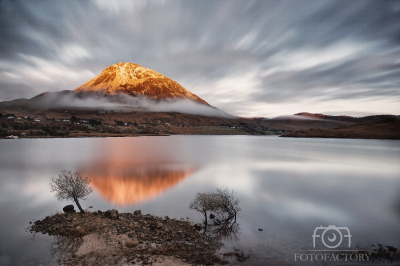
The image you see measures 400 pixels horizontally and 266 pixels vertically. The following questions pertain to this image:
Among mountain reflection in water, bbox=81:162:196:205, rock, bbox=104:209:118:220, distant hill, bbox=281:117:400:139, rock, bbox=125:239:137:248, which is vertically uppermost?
distant hill, bbox=281:117:400:139

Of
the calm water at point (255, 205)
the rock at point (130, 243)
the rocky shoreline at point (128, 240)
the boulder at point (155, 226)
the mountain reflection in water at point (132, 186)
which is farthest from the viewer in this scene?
the mountain reflection in water at point (132, 186)

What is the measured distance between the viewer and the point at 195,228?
8984 mm

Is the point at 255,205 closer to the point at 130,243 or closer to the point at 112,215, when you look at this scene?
the point at 130,243

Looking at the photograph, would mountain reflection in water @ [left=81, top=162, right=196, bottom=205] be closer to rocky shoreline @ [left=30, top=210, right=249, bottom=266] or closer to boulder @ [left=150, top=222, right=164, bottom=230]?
rocky shoreline @ [left=30, top=210, right=249, bottom=266]

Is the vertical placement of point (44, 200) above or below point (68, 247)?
below

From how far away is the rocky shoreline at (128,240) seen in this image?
6277 millimetres

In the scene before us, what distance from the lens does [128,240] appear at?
23.2 feet

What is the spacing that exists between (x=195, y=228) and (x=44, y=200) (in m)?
11.5

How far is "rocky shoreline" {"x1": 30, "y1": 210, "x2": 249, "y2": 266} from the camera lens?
6277mm

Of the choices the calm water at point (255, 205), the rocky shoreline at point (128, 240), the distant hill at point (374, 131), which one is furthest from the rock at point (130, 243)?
the distant hill at point (374, 131)

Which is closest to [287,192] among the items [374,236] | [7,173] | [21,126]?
[374,236]

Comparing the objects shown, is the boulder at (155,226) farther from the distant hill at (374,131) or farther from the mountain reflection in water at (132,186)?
the distant hill at (374,131)

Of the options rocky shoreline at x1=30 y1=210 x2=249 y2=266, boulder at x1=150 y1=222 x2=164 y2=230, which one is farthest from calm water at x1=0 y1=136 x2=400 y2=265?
boulder at x1=150 y1=222 x2=164 y2=230

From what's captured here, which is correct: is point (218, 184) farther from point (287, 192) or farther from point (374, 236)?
point (374, 236)
